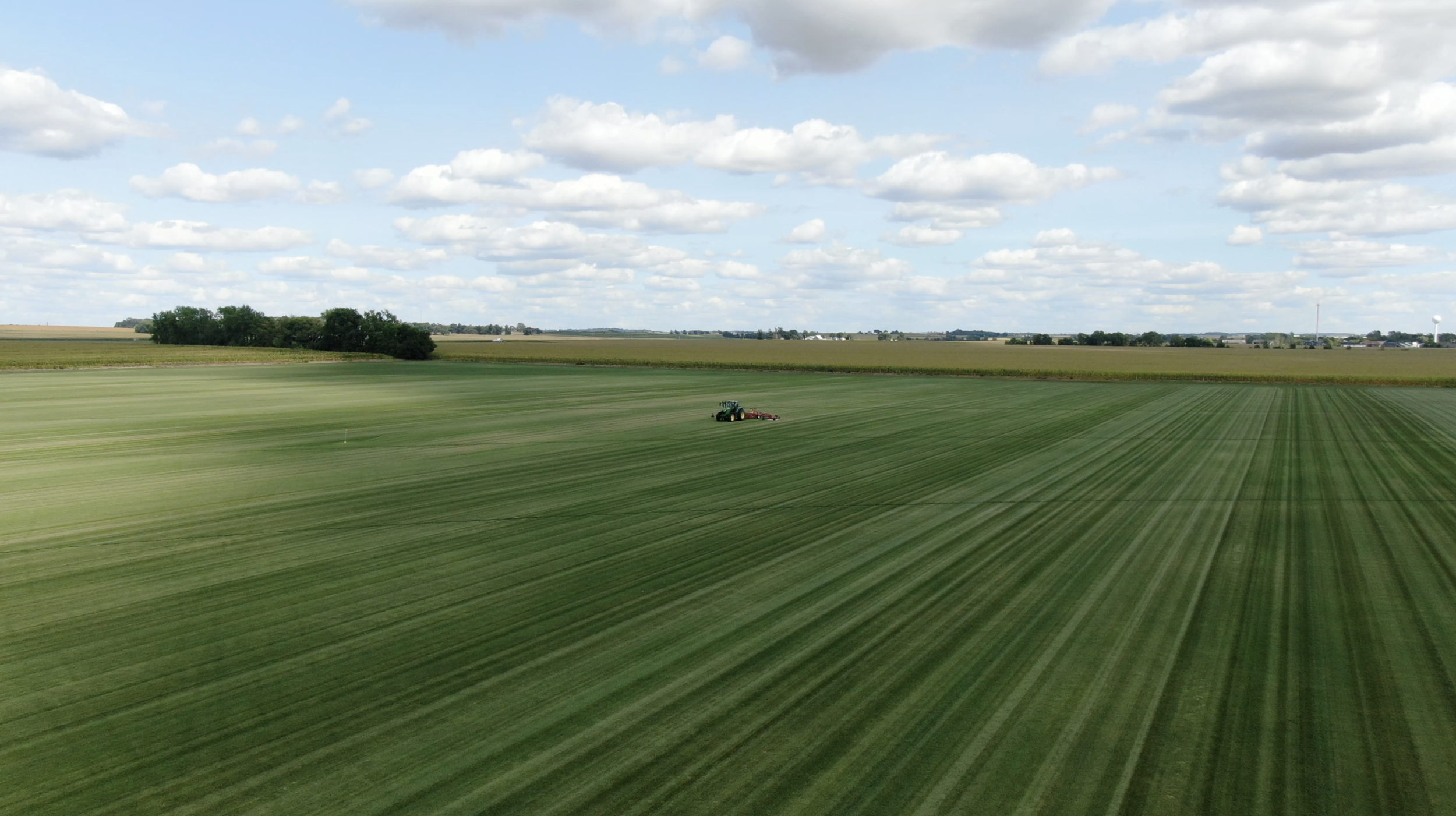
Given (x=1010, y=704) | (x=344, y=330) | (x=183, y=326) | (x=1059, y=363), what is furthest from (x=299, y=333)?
(x=1010, y=704)

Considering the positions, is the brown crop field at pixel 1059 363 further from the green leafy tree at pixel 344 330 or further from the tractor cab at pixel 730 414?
the tractor cab at pixel 730 414

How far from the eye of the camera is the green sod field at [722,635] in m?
8.53

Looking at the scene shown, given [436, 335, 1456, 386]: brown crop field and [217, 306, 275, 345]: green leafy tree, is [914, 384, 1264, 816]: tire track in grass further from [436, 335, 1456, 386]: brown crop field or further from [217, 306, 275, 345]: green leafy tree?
[217, 306, 275, 345]: green leafy tree

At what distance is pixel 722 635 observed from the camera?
1237 cm

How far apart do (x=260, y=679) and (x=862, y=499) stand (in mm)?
15201

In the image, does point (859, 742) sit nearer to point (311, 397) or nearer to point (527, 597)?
point (527, 597)

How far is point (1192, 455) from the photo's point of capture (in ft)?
106

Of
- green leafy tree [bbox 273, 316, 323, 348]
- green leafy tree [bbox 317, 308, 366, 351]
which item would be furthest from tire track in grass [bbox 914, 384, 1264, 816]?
green leafy tree [bbox 273, 316, 323, 348]

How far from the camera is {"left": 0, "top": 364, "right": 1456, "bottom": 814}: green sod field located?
853cm

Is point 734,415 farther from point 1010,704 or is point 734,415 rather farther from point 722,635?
point 1010,704

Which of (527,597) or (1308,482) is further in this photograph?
(1308,482)

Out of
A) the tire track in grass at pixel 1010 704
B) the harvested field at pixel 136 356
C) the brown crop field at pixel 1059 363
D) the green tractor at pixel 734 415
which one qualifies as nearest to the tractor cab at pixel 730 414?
the green tractor at pixel 734 415

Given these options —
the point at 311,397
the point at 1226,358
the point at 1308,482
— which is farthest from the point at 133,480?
the point at 1226,358

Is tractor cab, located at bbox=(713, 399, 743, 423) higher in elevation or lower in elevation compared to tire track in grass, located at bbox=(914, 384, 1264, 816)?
higher
